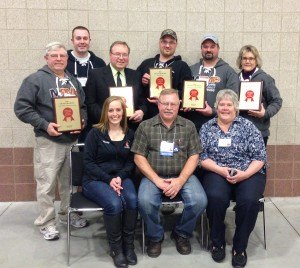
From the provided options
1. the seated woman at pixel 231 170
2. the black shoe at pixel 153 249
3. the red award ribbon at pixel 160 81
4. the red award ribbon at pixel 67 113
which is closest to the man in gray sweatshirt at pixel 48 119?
the red award ribbon at pixel 67 113

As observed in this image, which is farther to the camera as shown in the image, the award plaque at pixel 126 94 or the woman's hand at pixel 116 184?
the award plaque at pixel 126 94

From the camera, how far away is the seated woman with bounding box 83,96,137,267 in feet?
8.71

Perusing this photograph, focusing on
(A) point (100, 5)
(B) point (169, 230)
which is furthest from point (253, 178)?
(A) point (100, 5)

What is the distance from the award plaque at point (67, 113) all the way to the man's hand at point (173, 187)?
2.95ft

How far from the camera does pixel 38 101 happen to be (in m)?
2.91

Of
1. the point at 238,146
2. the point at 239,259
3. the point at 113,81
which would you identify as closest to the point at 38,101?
the point at 113,81

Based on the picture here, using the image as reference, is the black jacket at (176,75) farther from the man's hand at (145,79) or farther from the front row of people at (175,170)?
the front row of people at (175,170)

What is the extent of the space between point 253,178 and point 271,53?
1663 mm

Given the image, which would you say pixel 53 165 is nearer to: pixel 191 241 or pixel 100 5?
pixel 191 241

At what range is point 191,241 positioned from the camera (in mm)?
3072

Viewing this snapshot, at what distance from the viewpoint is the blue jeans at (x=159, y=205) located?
2.71 meters

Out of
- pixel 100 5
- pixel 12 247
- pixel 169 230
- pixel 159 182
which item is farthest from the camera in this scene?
pixel 100 5

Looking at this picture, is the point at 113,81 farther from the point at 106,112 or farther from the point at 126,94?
the point at 106,112

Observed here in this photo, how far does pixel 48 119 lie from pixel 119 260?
49.3 inches
